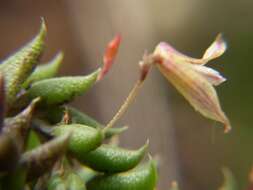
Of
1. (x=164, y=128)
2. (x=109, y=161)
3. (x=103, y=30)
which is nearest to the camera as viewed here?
(x=109, y=161)

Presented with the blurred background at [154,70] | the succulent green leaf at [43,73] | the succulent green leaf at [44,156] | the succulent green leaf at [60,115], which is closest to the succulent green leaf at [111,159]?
the succulent green leaf at [60,115]

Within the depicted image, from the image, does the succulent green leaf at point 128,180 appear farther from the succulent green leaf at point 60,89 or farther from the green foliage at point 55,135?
the succulent green leaf at point 60,89

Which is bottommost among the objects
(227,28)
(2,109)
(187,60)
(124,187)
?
(227,28)

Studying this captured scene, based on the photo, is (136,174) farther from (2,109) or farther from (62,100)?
(2,109)

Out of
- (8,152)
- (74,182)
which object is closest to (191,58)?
(74,182)

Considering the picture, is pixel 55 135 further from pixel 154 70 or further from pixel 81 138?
pixel 154 70

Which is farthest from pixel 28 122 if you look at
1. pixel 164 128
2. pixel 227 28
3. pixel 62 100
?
pixel 227 28

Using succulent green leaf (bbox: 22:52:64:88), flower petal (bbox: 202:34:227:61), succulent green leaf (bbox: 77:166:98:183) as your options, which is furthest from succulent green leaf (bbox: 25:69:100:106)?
flower petal (bbox: 202:34:227:61)
